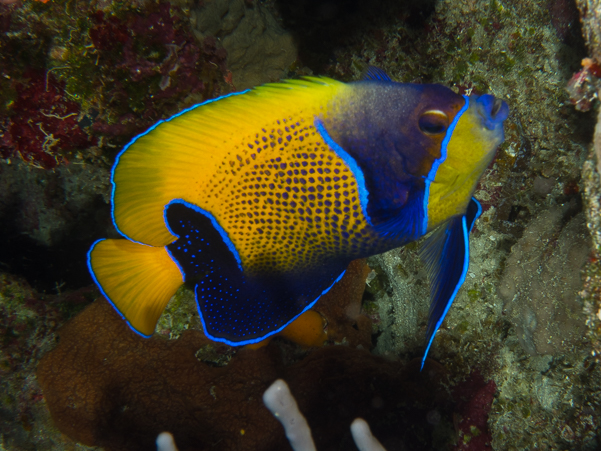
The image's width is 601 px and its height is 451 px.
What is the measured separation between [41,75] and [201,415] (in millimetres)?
2703

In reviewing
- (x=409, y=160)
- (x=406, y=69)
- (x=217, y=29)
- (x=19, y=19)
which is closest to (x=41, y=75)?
(x=19, y=19)

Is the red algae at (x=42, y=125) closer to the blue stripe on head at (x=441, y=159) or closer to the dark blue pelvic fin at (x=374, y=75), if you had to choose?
the dark blue pelvic fin at (x=374, y=75)

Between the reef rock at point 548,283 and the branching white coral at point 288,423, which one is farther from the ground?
the reef rock at point 548,283

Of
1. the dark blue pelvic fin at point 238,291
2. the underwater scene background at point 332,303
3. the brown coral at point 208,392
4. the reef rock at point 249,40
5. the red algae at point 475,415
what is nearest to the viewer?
the dark blue pelvic fin at point 238,291

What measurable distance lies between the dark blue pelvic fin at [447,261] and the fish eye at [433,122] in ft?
1.43

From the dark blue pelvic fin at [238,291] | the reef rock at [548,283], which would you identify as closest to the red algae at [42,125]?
the dark blue pelvic fin at [238,291]

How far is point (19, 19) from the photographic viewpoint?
228 cm

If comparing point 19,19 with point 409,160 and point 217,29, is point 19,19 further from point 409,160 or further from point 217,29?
point 409,160

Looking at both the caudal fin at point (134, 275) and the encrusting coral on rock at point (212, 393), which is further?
the encrusting coral on rock at point (212, 393)

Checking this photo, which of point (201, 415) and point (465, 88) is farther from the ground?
point (465, 88)

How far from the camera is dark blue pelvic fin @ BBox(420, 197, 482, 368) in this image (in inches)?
62.2

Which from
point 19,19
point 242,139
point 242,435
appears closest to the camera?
point 242,139

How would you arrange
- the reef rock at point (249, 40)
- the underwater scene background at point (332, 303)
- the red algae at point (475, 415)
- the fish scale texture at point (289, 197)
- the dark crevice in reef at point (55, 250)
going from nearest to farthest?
the fish scale texture at point (289, 197) < the underwater scene background at point (332, 303) < the red algae at point (475, 415) < the reef rock at point (249, 40) < the dark crevice in reef at point (55, 250)

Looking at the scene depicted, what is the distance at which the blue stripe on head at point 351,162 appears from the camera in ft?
4.88
